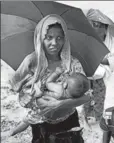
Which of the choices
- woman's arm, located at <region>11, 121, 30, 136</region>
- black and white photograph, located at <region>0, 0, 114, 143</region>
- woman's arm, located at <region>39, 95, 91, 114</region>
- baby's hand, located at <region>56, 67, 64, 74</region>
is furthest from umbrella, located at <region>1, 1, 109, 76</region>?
woman's arm, located at <region>11, 121, 30, 136</region>

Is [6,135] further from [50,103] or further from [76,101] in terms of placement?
[76,101]

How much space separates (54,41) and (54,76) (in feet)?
0.77

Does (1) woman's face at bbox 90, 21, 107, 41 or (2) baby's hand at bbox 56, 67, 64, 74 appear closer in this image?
(2) baby's hand at bbox 56, 67, 64, 74

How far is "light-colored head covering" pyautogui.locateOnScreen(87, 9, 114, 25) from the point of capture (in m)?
2.21

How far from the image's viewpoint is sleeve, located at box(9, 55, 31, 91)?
2.04 m

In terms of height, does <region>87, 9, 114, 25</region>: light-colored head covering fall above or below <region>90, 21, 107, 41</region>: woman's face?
above

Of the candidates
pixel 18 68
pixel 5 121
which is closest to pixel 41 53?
pixel 18 68

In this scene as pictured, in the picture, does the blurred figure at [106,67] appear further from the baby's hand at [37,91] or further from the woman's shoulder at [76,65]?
the baby's hand at [37,91]

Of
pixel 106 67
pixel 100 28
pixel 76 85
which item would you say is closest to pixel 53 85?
pixel 76 85

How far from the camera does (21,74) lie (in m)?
2.06

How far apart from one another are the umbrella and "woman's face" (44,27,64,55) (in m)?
0.09

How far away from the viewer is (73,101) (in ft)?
6.86

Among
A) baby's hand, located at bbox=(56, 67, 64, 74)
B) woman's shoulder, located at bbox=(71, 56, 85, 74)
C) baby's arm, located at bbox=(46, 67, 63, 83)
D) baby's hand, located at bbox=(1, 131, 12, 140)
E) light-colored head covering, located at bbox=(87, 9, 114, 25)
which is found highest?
light-colored head covering, located at bbox=(87, 9, 114, 25)

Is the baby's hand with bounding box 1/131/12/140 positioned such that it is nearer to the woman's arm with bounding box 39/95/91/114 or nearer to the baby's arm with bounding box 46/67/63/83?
the woman's arm with bounding box 39/95/91/114
